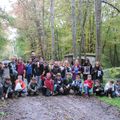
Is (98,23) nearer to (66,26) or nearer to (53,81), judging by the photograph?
(53,81)

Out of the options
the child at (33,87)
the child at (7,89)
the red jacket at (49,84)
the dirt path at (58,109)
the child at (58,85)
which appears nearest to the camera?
the dirt path at (58,109)

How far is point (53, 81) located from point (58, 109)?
15.0ft

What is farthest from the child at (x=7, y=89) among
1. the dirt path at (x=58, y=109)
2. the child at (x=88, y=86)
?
the child at (x=88, y=86)

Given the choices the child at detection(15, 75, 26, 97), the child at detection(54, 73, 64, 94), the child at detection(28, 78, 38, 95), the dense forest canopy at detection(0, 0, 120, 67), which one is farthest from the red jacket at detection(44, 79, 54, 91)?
the dense forest canopy at detection(0, 0, 120, 67)

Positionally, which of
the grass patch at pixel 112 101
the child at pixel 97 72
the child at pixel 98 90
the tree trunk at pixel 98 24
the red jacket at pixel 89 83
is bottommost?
the grass patch at pixel 112 101

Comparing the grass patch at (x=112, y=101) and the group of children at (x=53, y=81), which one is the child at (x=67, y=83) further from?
the grass patch at (x=112, y=101)

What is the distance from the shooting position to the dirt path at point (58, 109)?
11.4m

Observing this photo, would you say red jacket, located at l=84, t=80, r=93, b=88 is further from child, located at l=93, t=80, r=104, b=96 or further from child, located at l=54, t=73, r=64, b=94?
child, located at l=54, t=73, r=64, b=94

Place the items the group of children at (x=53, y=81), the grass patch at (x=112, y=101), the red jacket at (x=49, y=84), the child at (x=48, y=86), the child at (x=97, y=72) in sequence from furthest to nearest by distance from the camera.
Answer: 1. the child at (x=97, y=72)
2. the red jacket at (x=49, y=84)
3. the child at (x=48, y=86)
4. the group of children at (x=53, y=81)
5. the grass patch at (x=112, y=101)

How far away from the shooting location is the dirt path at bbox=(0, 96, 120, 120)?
1137cm

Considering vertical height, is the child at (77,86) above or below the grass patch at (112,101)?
above

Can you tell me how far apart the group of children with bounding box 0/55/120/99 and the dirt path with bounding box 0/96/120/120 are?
36.9 inches

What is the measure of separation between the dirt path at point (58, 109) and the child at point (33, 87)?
687mm

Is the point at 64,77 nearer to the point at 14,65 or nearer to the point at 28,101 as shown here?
the point at 14,65
